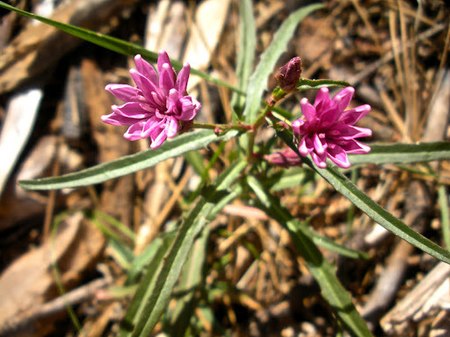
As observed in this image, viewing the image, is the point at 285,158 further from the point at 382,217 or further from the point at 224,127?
the point at 382,217

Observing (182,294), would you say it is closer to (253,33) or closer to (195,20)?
Answer: (253,33)

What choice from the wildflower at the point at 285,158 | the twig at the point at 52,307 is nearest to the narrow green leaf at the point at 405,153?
the wildflower at the point at 285,158

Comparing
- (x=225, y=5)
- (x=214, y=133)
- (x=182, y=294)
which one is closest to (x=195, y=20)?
(x=225, y=5)

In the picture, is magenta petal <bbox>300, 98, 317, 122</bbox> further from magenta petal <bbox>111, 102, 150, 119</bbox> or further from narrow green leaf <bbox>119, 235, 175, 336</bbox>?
narrow green leaf <bbox>119, 235, 175, 336</bbox>

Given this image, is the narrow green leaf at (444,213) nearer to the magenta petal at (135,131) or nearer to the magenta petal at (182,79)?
the magenta petal at (182,79)

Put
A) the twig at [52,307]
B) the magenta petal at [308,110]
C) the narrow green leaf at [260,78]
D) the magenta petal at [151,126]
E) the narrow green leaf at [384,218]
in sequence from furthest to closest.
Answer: the twig at [52,307], the narrow green leaf at [260,78], the narrow green leaf at [384,218], the magenta petal at [151,126], the magenta petal at [308,110]

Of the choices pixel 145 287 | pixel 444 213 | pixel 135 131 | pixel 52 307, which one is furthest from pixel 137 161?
pixel 444 213

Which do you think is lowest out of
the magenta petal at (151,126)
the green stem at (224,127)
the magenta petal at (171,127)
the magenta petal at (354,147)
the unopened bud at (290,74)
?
the magenta petal at (354,147)
